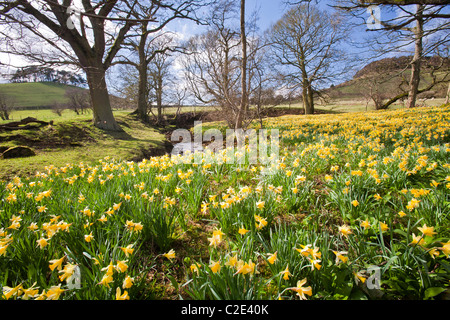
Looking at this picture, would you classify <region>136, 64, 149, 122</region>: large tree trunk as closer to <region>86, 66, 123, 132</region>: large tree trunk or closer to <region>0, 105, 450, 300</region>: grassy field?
<region>86, 66, 123, 132</region>: large tree trunk

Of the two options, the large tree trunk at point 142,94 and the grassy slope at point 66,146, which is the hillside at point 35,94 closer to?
the large tree trunk at point 142,94

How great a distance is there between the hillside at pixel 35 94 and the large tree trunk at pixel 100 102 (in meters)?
47.8

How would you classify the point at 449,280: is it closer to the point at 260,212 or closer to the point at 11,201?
the point at 260,212

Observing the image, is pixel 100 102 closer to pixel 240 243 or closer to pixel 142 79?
pixel 142 79

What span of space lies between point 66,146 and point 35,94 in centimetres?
6895

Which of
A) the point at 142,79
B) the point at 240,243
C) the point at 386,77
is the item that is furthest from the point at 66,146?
the point at 386,77

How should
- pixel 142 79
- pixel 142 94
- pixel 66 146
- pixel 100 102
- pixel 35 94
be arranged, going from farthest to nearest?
pixel 35 94, pixel 142 94, pixel 142 79, pixel 100 102, pixel 66 146

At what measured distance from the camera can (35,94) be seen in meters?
53.5

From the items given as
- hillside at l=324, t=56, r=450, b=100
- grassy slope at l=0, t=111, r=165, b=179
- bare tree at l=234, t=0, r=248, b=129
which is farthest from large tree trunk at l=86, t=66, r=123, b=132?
hillside at l=324, t=56, r=450, b=100

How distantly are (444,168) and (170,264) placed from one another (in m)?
3.28

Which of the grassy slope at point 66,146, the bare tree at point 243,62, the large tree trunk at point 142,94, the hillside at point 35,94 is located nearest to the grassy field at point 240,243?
the grassy slope at point 66,146

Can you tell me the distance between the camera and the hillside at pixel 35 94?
149ft

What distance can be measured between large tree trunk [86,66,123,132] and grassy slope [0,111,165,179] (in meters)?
0.55
